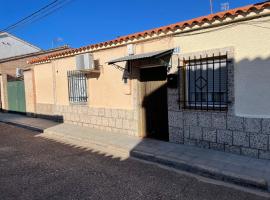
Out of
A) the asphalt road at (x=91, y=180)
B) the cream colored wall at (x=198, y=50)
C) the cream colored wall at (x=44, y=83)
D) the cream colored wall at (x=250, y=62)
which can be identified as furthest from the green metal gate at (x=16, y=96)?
the cream colored wall at (x=250, y=62)

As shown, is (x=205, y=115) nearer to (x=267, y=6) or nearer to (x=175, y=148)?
(x=175, y=148)

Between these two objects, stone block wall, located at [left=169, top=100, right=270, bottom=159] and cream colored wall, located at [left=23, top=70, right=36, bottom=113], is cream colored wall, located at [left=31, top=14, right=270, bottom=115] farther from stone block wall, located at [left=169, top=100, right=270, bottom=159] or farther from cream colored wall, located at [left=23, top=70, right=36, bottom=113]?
cream colored wall, located at [left=23, top=70, right=36, bottom=113]

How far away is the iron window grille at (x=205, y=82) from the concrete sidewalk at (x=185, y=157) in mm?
1190

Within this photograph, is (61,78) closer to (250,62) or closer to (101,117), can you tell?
(101,117)

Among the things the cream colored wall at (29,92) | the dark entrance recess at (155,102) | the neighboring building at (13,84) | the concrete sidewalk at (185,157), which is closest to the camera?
the concrete sidewalk at (185,157)

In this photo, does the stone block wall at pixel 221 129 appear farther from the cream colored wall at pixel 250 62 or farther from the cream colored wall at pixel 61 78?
the cream colored wall at pixel 61 78

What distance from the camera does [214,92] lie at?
5.95m

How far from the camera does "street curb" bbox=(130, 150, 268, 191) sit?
164 inches

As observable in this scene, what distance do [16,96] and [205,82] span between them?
43.4ft

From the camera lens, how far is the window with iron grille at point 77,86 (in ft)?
31.4

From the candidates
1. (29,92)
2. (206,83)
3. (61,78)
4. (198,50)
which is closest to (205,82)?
(206,83)

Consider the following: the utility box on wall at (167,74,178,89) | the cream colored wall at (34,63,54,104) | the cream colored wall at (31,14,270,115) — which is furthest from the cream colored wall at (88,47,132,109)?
the cream colored wall at (34,63,54,104)

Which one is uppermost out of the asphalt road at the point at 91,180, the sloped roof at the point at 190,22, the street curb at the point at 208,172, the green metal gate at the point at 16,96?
the sloped roof at the point at 190,22

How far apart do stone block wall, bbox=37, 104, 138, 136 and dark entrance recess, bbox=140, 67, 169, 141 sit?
0.42m
